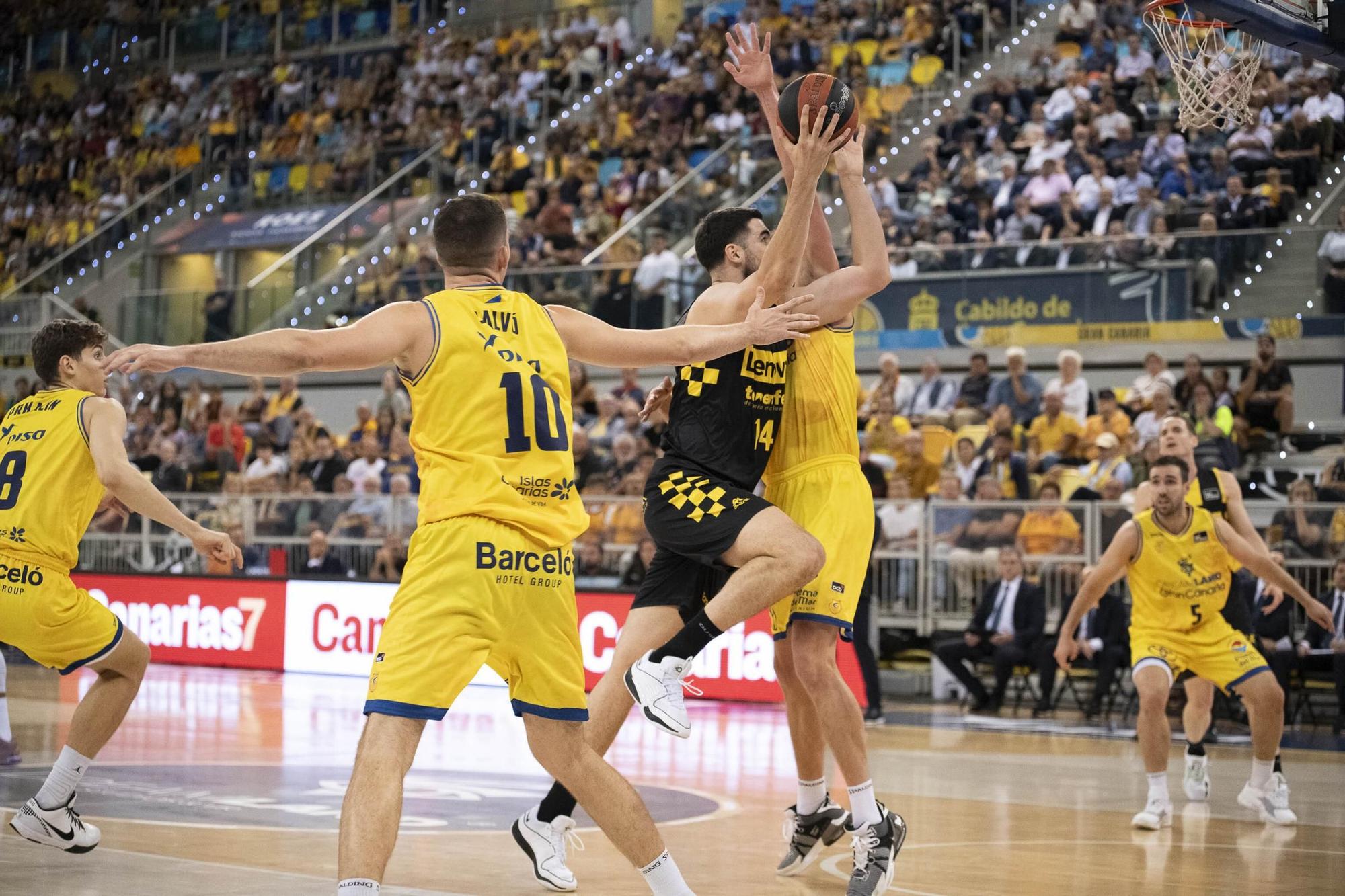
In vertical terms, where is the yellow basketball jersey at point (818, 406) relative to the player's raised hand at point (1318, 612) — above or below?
above

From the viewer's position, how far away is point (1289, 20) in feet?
28.7

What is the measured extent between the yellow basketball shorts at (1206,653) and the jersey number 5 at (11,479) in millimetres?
5919

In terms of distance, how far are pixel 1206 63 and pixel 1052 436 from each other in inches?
257

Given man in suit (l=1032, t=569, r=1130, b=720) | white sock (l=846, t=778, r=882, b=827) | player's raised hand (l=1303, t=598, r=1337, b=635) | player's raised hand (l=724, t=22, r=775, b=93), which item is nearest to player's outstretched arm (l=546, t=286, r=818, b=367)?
player's raised hand (l=724, t=22, r=775, b=93)

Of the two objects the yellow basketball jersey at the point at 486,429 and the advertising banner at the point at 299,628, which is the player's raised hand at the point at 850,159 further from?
the advertising banner at the point at 299,628

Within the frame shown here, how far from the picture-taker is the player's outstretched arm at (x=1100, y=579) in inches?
364

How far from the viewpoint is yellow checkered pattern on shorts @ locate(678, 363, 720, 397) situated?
267 inches

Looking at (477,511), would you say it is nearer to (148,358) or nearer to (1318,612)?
(148,358)

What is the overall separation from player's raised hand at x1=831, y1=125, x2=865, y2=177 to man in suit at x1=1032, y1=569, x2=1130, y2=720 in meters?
8.31

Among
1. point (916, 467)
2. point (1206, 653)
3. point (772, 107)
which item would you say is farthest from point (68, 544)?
point (916, 467)

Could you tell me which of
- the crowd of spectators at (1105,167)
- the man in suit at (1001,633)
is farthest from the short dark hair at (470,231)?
the crowd of spectators at (1105,167)

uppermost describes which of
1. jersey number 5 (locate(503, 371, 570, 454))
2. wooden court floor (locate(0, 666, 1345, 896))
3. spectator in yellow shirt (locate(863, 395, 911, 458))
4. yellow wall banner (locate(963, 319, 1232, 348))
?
yellow wall banner (locate(963, 319, 1232, 348))

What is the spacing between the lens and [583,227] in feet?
76.0

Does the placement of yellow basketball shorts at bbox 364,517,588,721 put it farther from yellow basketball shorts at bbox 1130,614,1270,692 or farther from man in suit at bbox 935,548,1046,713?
man in suit at bbox 935,548,1046,713
